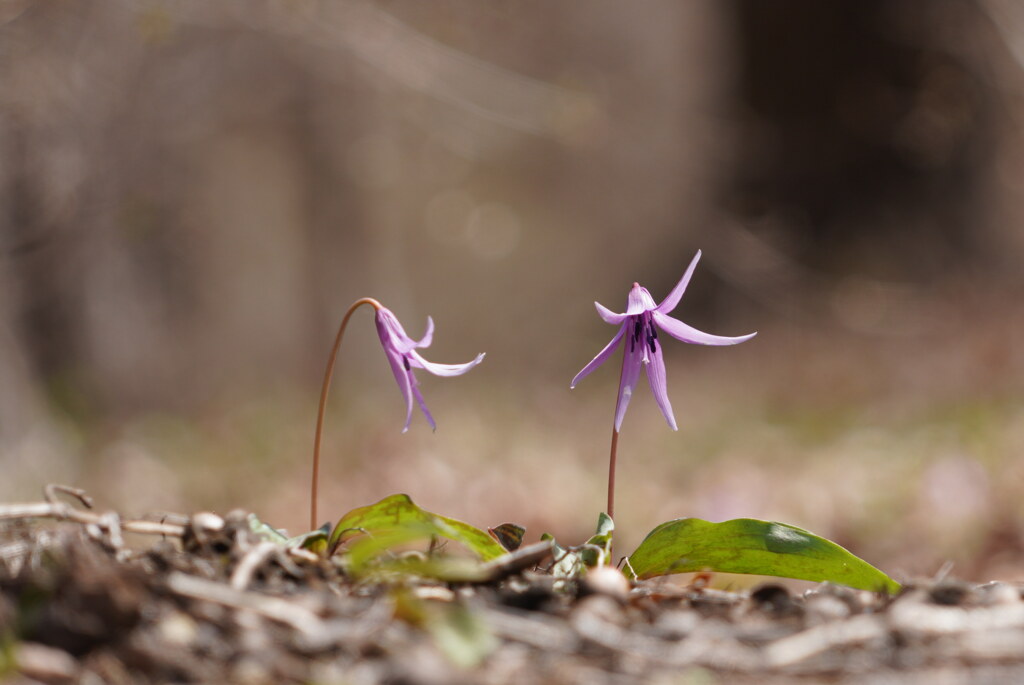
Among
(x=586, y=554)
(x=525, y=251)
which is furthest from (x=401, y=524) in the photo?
(x=525, y=251)

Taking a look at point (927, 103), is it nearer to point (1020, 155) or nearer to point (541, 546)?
point (1020, 155)

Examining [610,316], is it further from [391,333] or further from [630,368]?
[391,333]

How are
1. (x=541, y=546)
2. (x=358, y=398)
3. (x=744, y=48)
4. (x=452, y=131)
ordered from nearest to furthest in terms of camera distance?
(x=541, y=546) → (x=358, y=398) → (x=452, y=131) → (x=744, y=48)

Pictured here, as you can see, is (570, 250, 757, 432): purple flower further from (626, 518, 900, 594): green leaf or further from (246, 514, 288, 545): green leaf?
(246, 514, 288, 545): green leaf

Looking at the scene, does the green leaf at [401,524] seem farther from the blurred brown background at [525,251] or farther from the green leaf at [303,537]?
the blurred brown background at [525,251]

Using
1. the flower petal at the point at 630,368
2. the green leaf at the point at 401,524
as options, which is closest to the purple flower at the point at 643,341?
the flower petal at the point at 630,368

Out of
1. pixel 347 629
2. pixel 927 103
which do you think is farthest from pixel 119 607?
pixel 927 103

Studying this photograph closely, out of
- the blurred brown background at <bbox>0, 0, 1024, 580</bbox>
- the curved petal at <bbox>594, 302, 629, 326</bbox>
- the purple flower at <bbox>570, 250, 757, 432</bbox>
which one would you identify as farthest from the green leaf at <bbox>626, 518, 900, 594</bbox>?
the blurred brown background at <bbox>0, 0, 1024, 580</bbox>
